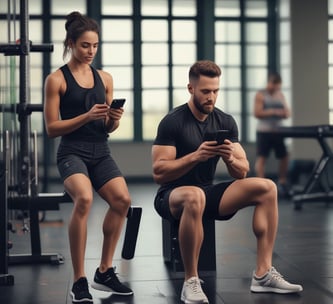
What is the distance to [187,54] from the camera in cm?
1012

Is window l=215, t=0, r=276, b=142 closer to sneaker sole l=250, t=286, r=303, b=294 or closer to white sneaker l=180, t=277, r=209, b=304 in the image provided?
sneaker sole l=250, t=286, r=303, b=294

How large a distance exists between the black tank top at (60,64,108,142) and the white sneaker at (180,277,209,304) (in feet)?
2.43

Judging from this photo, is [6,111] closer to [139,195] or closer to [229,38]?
[139,195]

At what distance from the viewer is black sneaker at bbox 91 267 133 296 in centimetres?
341

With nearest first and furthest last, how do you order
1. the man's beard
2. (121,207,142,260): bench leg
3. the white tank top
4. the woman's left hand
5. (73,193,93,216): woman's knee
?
(73,193,93,216): woman's knee → the woman's left hand → the man's beard → (121,207,142,260): bench leg → the white tank top

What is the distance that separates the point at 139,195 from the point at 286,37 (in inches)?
125

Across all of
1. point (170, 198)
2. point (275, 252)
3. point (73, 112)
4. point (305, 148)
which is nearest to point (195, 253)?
point (170, 198)

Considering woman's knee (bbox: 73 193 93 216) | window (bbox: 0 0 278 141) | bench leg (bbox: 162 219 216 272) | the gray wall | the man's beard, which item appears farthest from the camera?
window (bbox: 0 0 278 141)

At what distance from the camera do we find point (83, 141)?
334 centimetres

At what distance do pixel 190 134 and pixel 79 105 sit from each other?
505 mm

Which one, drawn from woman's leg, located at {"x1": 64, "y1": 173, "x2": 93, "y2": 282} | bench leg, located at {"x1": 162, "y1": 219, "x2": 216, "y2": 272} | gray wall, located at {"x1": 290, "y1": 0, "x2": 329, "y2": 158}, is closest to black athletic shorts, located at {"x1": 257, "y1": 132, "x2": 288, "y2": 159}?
gray wall, located at {"x1": 290, "y1": 0, "x2": 329, "y2": 158}

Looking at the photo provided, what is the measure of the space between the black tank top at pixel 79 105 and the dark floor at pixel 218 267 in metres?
0.71

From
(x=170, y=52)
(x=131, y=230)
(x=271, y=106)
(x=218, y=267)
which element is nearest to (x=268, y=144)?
(x=271, y=106)

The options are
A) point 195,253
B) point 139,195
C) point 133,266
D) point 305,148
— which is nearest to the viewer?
point 195,253
